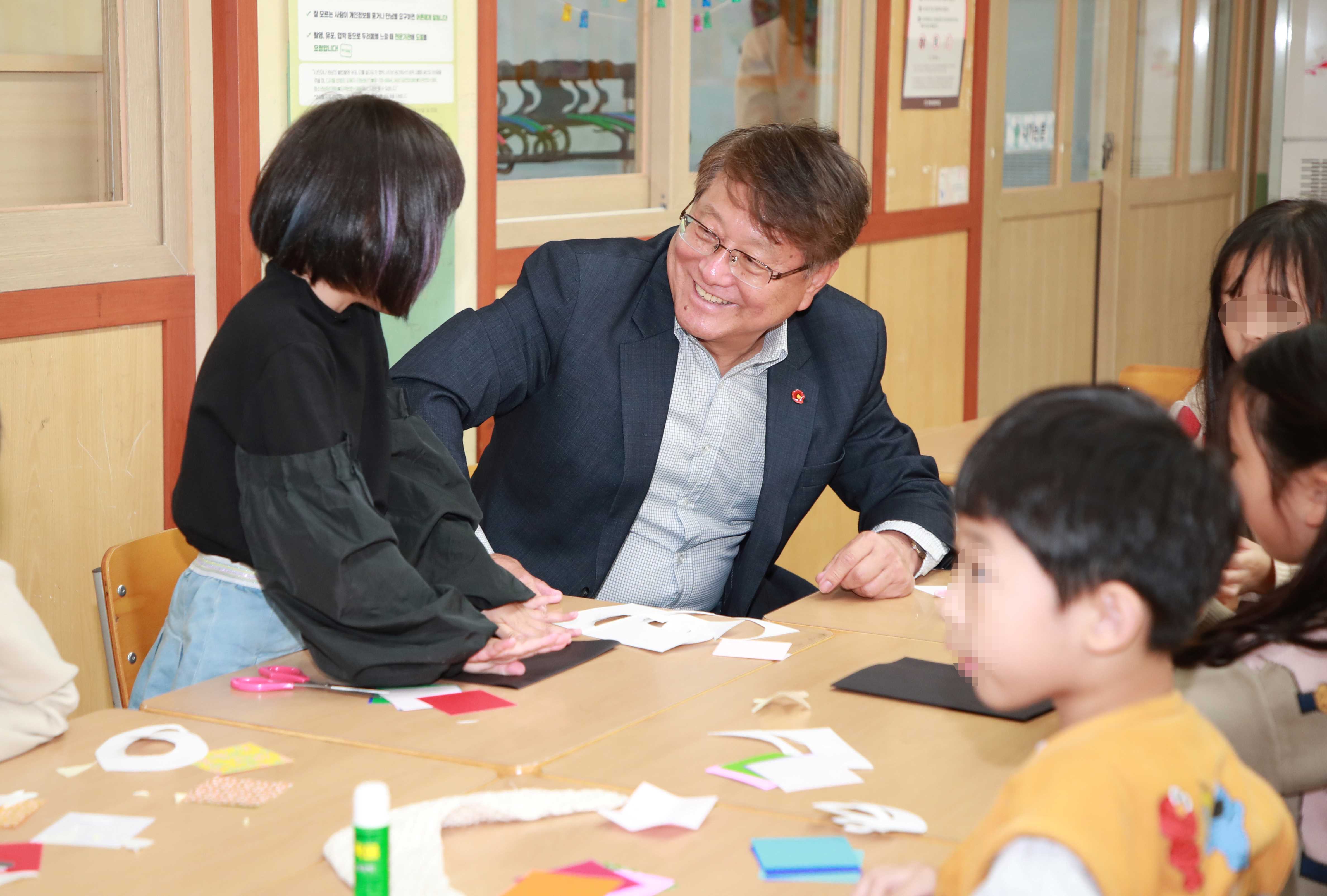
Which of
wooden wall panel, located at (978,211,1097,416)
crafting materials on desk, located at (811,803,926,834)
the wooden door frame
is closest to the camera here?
crafting materials on desk, located at (811,803,926,834)

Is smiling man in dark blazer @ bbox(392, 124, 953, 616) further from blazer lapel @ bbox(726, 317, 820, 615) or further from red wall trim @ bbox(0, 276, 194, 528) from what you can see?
red wall trim @ bbox(0, 276, 194, 528)

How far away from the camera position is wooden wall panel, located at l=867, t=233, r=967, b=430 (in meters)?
4.94

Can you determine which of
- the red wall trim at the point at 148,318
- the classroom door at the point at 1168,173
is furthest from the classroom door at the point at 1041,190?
the red wall trim at the point at 148,318

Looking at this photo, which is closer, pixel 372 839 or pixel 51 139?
pixel 372 839

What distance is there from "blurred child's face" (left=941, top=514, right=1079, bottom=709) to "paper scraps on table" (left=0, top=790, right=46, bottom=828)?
2.85 feet

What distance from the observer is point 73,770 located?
4.66ft

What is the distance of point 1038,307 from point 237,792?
16.6 ft

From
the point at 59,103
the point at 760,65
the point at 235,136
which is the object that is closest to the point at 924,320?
the point at 760,65

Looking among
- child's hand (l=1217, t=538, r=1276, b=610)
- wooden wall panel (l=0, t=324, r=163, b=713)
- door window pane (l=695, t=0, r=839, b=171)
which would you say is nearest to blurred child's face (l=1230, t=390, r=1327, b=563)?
child's hand (l=1217, t=538, r=1276, b=610)

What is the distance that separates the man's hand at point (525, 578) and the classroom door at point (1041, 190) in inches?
143

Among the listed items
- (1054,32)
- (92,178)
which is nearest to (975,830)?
(92,178)

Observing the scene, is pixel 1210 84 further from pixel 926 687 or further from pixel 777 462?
pixel 926 687

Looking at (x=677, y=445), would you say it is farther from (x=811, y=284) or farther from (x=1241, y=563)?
(x=1241, y=563)

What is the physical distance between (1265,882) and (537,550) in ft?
4.74
